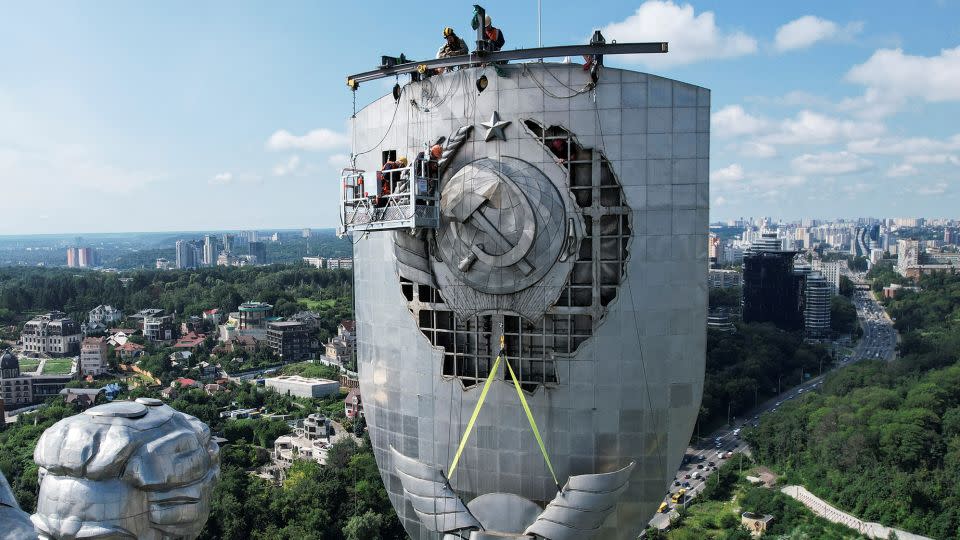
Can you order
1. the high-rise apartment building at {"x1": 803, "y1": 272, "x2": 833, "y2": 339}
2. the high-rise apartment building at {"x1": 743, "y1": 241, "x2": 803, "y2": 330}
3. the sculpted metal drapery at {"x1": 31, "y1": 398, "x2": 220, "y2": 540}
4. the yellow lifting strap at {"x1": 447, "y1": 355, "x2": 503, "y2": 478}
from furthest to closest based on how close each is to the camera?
1. the high-rise apartment building at {"x1": 803, "y1": 272, "x2": 833, "y2": 339}
2. the high-rise apartment building at {"x1": 743, "y1": 241, "x2": 803, "y2": 330}
3. the yellow lifting strap at {"x1": 447, "y1": 355, "x2": 503, "y2": 478}
4. the sculpted metal drapery at {"x1": 31, "y1": 398, "x2": 220, "y2": 540}

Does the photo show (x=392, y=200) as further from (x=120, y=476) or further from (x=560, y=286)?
(x=120, y=476)

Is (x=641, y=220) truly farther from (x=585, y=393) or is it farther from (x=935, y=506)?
(x=935, y=506)

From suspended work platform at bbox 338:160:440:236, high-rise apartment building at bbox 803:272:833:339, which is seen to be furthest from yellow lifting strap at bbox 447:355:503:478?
high-rise apartment building at bbox 803:272:833:339

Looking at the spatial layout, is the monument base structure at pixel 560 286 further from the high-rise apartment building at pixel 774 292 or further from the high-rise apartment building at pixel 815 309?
the high-rise apartment building at pixel 815 309

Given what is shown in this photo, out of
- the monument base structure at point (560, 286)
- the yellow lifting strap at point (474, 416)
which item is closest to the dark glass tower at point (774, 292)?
the monument base structure at point (560, 286)

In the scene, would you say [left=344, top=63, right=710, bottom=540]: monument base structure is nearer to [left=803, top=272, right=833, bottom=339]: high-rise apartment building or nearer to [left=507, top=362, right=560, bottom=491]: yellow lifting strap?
[left=507, top=362, right=560, bottom=491]: yellow lifting strap

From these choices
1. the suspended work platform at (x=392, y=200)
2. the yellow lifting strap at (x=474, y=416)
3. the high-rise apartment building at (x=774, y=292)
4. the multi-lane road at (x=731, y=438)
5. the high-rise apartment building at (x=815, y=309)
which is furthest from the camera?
the high-rise apartment building at (x=815, y=309)

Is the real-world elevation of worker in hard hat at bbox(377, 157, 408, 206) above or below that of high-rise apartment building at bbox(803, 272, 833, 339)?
above
